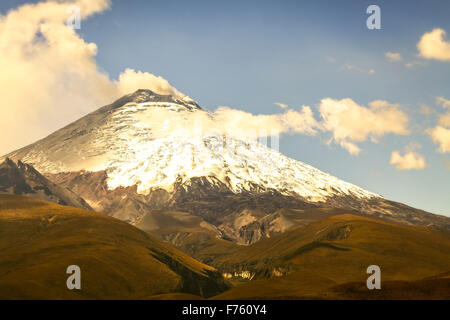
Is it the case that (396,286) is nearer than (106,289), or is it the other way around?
(396,286)
